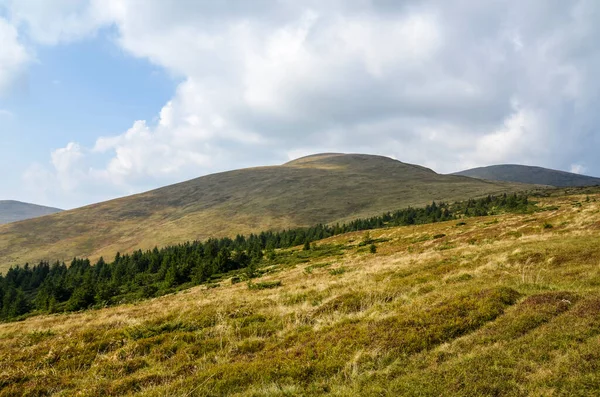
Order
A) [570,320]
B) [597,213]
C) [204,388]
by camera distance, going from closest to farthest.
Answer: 1. [204,388]
2. [570,320]
3. [597,213]

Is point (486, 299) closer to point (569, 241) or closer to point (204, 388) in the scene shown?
point (204, 388)

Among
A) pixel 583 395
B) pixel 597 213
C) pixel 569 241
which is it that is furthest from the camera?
pixel 597 213

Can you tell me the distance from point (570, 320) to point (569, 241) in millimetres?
15663

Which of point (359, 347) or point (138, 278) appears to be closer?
point (359, 347)

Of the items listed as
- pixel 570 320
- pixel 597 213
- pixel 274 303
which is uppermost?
pixel 597 213

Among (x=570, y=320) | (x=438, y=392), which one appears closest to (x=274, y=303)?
(x=438, y=392)

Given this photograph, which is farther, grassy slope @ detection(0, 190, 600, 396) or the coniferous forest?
the coniferous forest

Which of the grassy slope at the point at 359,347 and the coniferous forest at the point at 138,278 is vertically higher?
the grassy slope at the point at 359,347

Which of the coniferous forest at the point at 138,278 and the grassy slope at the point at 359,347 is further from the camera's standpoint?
the coniferous forest at the point at 138,278

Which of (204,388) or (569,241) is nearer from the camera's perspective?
(204,388)

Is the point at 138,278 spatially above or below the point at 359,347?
below

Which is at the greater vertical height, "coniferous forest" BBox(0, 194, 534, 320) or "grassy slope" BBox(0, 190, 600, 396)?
"grassy slope" BBox(0, 190, 600, 396)

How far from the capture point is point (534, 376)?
666 cm

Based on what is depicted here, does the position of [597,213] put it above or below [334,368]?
above
